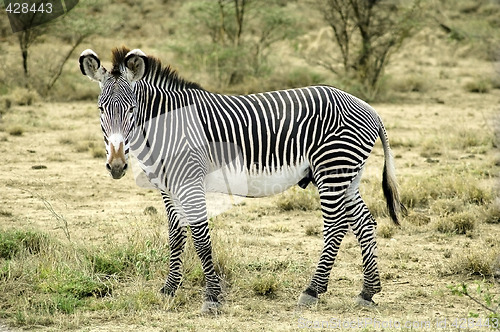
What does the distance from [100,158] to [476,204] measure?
20.3 ft

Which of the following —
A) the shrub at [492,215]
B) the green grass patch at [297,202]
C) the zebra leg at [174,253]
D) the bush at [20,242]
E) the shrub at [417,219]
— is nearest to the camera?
the zebra leg at [174,253]

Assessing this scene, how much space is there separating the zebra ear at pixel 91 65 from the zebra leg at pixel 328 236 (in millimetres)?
2088

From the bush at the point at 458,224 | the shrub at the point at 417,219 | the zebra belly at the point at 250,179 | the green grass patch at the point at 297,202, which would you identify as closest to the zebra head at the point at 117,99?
the zebra belly at the point at 250,179

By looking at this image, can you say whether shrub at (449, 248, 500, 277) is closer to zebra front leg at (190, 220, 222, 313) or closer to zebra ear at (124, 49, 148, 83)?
zebra front leg at (190, 220, 222, 313)

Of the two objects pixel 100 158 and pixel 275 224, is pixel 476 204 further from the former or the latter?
pixel 100 158

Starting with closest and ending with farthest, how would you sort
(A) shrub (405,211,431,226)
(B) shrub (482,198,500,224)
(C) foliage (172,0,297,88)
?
(A) shrub (405,211,431,226) < (B) shrub (482,198,500,224) < (C) foliage (172,0,297,88)

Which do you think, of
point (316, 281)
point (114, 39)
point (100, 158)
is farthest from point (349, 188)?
point (114, 39)

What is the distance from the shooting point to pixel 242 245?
7051 mm

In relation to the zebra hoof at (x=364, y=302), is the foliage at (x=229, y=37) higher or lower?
higher

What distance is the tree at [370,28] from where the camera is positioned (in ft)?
54.3

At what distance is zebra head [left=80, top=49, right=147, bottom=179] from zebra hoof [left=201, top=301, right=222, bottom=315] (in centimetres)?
135

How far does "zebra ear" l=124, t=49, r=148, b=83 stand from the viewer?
16.5 ft

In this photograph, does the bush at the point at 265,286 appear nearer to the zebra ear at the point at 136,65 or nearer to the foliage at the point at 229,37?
the zebra ear at the point at 136,65

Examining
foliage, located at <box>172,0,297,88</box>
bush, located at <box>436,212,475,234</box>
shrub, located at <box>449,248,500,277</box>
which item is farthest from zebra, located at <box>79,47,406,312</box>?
foliage, located at <box>172,0,297,88</box>
